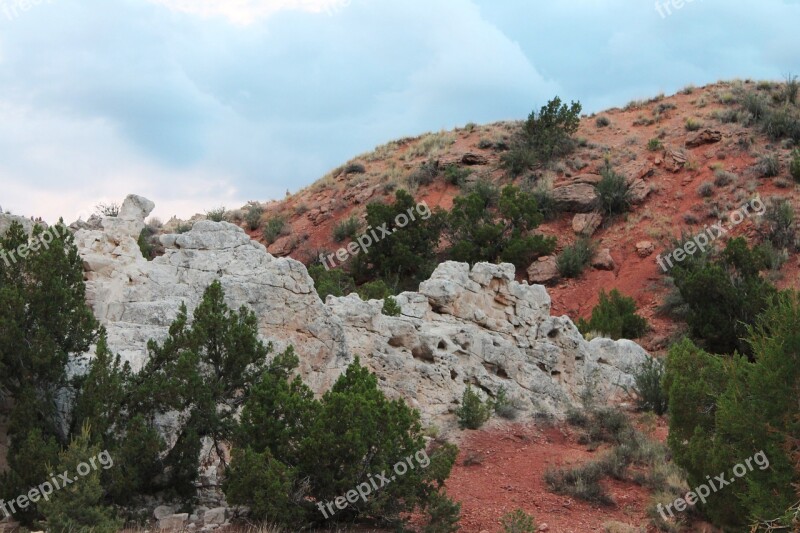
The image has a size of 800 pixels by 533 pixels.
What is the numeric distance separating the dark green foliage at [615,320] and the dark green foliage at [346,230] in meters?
12.8

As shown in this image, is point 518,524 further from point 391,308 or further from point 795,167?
point 795,167

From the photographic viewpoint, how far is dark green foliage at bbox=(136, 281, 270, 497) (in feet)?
25.2

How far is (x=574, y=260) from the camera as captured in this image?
2731cm

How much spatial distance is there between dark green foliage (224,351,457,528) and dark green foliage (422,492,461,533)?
0.14 m

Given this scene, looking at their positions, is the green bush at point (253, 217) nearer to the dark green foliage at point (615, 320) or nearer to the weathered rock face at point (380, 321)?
the dark green foliage at point (615, 320)

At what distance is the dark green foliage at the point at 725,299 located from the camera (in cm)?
1939

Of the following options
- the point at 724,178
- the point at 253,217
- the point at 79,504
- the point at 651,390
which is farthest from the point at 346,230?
the point at 79,504

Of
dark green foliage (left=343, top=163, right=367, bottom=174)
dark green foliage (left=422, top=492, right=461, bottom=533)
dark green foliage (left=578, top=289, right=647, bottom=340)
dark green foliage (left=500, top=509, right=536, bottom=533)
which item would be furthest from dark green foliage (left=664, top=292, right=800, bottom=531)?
dark green foliage (left=343, top=163, right=367, bottom=174)

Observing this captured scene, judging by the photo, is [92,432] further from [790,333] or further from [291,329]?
[790,333]

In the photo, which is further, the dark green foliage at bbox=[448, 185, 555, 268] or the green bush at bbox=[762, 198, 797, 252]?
the dark green foliage at bbox=[448, 185, 555, 268]

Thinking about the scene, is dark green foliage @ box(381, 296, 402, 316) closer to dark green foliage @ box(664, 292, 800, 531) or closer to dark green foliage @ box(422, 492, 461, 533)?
dark green foliage @ box(664, 292, 800, 531)

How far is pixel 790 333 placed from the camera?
6.38m

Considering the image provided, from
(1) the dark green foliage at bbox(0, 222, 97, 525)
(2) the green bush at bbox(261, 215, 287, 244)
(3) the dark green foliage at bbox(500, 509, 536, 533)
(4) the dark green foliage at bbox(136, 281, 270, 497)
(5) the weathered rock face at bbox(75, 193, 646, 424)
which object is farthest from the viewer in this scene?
(2) the green bush at bbox(261, 215, 287, 244)

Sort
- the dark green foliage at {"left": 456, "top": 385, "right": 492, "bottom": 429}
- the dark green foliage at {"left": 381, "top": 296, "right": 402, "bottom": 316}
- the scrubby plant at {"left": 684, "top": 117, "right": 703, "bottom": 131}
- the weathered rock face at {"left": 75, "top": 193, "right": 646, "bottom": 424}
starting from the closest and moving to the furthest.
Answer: the weathered rock face at {"left": 75, "top": 193, "right": 646, "bottom": 424}
the dark green foliage at {"left": 456, "top": 385, "right": 492, "bottom": 429}
the dark green foliage at {"left": 381, "top": 296, "right": 402, "bottom": 316}
the scrubby plant at {"left": 684, "top": 117, "right": 703, "bottom": 131}
